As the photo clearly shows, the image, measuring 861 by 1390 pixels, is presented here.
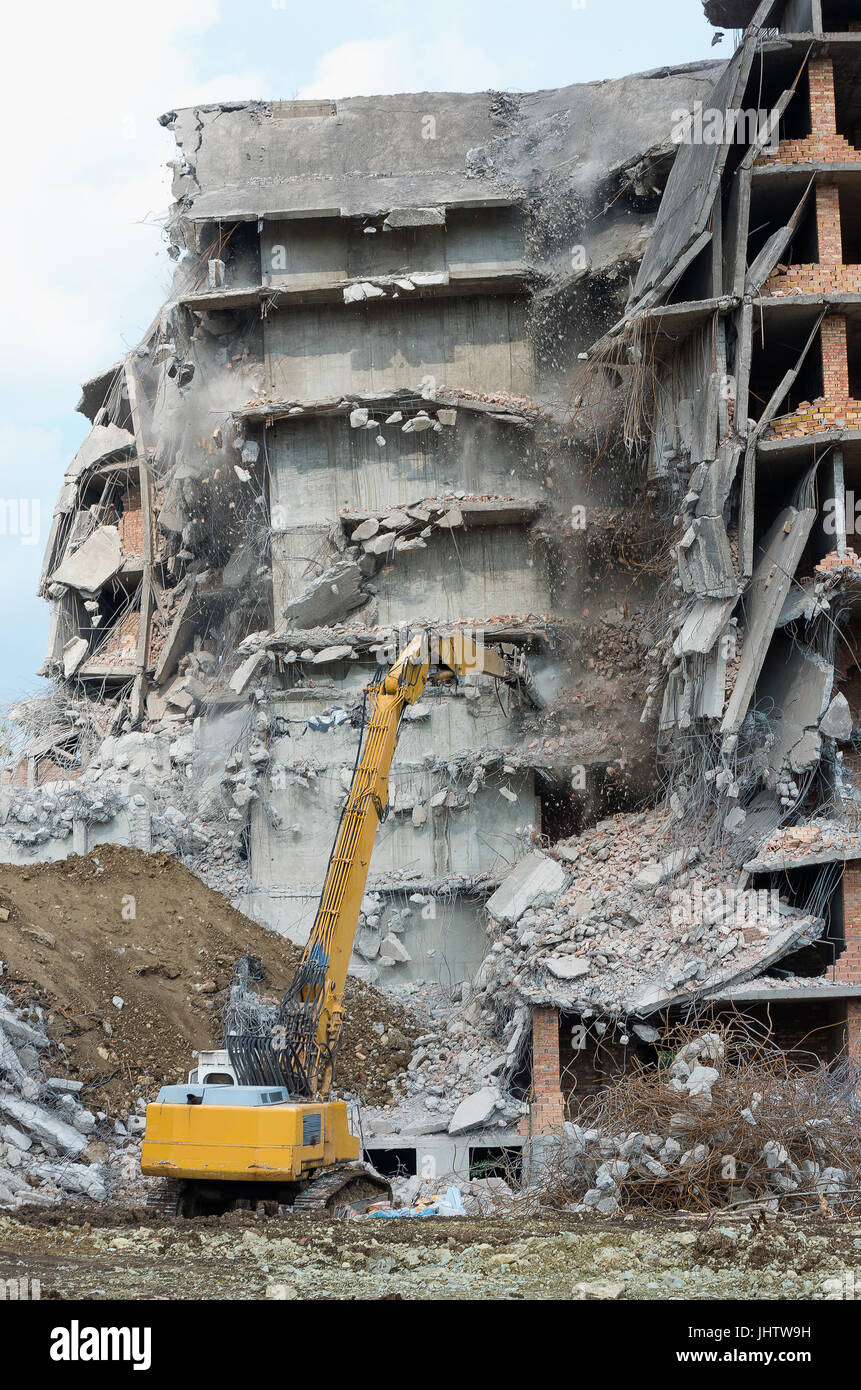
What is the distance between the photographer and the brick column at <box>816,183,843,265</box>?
17.0 meters

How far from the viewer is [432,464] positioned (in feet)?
70.2

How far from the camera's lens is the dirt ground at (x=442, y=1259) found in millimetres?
6715

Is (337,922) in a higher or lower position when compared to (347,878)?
lower

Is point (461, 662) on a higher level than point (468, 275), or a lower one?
lower

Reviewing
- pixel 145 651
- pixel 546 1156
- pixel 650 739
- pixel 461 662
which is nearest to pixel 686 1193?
pixel 546 1156

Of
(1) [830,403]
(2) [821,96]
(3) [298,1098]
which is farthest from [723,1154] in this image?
(2) [821,96]

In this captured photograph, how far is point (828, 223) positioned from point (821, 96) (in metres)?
1.82

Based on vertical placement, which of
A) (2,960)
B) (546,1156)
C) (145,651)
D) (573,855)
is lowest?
(546,1156)

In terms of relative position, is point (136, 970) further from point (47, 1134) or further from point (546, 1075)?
point (546, 1075)

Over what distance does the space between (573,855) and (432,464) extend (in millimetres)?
7240

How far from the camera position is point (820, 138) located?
17.1m

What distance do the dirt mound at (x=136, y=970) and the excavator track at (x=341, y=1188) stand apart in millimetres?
3484

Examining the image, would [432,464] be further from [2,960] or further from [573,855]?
[2,960]

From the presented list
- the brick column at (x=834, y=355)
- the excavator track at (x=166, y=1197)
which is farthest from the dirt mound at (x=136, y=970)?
the brick column at (x=834, y=355)
